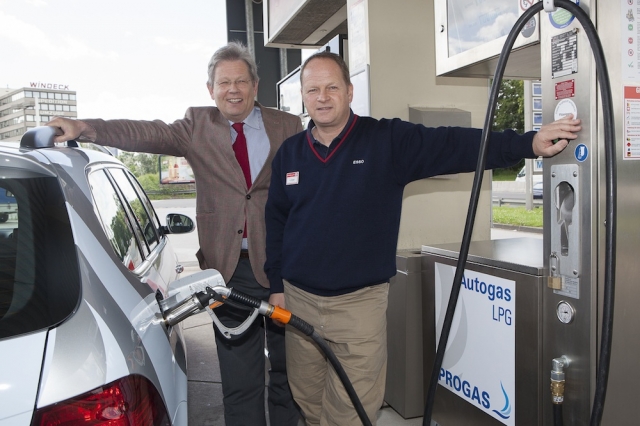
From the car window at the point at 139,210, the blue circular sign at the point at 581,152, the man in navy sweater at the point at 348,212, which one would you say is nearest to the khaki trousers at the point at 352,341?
the man in navy sweater at the point at 348,212

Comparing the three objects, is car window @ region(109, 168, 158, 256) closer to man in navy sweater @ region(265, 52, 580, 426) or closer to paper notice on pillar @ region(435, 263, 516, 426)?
man in navy sweater @ region(265, 52, 580, 426)

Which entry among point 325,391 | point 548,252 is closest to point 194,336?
point 325,391

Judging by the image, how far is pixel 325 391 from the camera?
2.41 metres

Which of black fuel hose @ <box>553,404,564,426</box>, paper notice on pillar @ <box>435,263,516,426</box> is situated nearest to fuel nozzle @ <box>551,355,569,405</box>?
black fuel hose @ <box>553,404,564,426</box>

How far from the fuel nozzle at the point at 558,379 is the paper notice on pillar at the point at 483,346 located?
349 millimetres

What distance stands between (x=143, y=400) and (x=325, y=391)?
1.29m

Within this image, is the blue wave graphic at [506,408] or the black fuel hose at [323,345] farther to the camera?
the blue wave graphic at [506,408]

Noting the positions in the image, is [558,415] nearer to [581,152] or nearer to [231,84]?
[581,152]

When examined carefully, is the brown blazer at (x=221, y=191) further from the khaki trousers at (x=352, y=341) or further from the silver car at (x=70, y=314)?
the silver car at (x=70, y=314)

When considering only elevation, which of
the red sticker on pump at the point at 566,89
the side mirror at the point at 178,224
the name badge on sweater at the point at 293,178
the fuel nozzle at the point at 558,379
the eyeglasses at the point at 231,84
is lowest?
the fuel nozzle at the point at 558,379

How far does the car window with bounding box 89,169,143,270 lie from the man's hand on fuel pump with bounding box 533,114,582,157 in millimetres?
1422

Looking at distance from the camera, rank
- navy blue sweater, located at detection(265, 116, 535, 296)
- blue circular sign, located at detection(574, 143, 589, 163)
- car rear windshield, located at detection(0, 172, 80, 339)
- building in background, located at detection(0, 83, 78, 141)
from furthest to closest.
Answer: building in background, located at detection(0, 83, 78, 141) < navy blue sweater, located at detection(265, 116, 535, 296) < blue circular sign, located at detection(574, 143, 589, 163) < car rear windshield, located at detection(0, 172, 80, 339)

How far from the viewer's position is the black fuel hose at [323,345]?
6.12 feet

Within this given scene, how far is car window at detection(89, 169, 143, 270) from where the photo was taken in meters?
1.68
